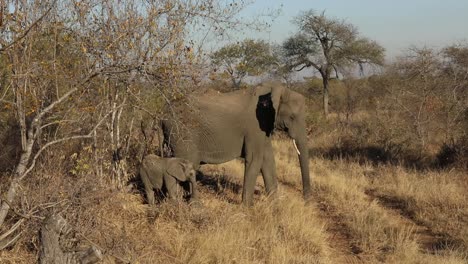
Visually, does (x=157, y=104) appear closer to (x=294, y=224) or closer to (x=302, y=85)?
(x=294, y=224)

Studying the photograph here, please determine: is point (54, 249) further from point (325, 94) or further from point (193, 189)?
point (325, 94)

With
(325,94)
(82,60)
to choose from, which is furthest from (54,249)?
(325,94)

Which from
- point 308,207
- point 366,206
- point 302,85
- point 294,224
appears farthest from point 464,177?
point 302,85

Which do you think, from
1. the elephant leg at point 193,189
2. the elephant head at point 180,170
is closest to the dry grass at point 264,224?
the elephant leg at point 193,189

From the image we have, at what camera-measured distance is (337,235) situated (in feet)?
24.8

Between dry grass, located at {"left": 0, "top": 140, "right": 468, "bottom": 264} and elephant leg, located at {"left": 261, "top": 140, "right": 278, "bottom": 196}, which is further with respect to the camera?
elephant leg, located at {"left": 261, "top": 140, "right": 278, "bottom": 196}

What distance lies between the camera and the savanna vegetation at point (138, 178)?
16.6ft

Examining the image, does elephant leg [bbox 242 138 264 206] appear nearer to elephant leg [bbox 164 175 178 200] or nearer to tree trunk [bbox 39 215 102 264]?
elephant leg [bbox 164 175 178 200]

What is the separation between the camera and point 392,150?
548 inches

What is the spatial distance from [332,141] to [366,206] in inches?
285

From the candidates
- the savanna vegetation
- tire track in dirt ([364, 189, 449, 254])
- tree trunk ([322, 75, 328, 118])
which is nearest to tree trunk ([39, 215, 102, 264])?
the savanna vegetation

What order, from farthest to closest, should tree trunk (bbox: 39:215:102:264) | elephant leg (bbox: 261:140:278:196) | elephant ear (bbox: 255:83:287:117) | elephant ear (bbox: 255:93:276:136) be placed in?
elephant leg (bbox: 261:140:278:196), elephant ear (bbox: 255:93:276:136), elephant ear (bbox: 255:83:287:117), tree trunk (bbox: 39:215:102:264)

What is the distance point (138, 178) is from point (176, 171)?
0.98m

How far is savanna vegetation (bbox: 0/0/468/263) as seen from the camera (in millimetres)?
5074
